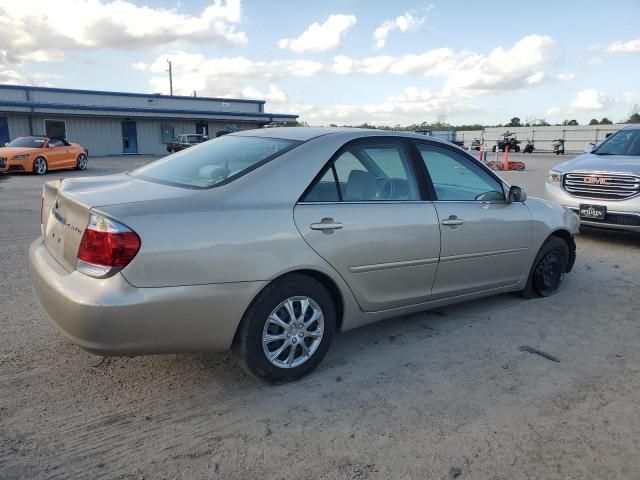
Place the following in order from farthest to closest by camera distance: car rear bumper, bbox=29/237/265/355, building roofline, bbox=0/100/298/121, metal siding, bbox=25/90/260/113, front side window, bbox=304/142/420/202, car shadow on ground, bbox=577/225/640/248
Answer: metal siding, bbox=25/90/260/113 → building roofline, bbox=0/100/298/121 → car shadow on ground, bbox=577/225/640/248 → front side window, bbox=304/142/420/202 → car rear bumper, bbox=29/237/265/355

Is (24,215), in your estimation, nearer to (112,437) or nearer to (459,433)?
(112,437)

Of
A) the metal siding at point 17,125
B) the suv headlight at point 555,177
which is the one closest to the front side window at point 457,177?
the suv headlight at point 555,177

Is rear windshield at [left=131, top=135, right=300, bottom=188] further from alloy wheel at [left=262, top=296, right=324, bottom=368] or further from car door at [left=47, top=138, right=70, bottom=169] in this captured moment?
car door at [left=47, top=138, right=70, bottom=169]

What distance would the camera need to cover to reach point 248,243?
2859 mm

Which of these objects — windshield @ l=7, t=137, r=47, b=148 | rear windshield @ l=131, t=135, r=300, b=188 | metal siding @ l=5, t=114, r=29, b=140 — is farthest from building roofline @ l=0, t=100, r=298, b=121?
rear windshield @ l=131, t=135, r=300, b=188

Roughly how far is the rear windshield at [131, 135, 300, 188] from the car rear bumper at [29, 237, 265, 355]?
72cm

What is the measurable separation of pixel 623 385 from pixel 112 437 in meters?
3.08

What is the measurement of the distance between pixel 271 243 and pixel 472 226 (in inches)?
72.7

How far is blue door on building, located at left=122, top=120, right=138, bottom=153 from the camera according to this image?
34281mm

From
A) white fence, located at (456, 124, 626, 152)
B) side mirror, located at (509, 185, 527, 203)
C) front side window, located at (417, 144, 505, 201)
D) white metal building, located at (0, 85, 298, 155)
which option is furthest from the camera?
white fence, located at (456, 124, 626, 152)

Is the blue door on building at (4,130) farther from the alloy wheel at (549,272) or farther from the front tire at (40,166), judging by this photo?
the alloy wheel at (549,272)

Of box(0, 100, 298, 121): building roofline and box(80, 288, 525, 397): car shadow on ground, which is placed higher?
box(0, 100, 298, 121): building roofline

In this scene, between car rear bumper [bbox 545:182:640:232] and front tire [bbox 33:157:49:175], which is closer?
car rear bumper [bbox 545:182:640:232]

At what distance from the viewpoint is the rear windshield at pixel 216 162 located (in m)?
3.21
